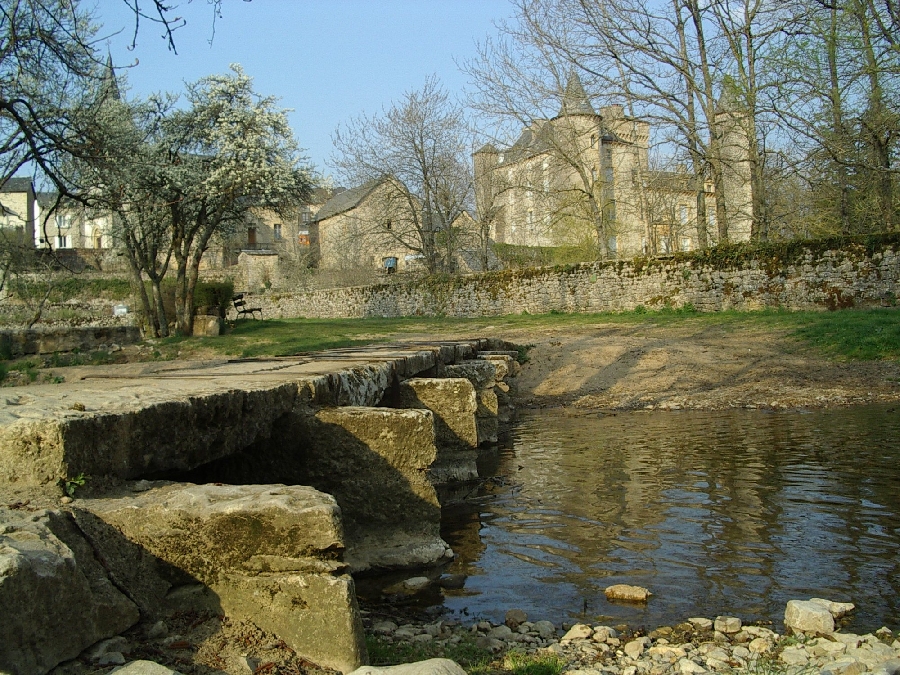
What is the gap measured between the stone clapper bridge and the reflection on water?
2.71ft

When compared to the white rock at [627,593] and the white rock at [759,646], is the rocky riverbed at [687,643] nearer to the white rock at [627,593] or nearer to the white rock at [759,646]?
the white rock at [759,646]

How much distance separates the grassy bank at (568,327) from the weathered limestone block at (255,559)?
8158 millimetres

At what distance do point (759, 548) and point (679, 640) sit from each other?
1491mm

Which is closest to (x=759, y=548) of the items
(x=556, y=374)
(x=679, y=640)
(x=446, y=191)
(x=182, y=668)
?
(x=679, y=640)

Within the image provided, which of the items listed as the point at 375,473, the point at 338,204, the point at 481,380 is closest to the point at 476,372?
the point at 481,380

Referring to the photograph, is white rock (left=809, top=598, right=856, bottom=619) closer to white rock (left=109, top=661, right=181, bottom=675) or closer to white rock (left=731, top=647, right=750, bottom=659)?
white rock (left=731, top=647, right=750, bottom=659)

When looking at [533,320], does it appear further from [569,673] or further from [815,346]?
[569,673]

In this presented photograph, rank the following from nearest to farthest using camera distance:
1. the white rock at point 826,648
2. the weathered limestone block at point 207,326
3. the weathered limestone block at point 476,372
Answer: the white rock at point 826,648, the weathered limestone block at point 476,372, the weathered limestone block at point 207,326

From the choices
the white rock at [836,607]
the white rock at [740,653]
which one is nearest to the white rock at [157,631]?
the white rock at [740,653]

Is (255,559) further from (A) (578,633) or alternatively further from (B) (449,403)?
(B) (449,403)

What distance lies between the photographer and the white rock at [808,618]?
3348mm

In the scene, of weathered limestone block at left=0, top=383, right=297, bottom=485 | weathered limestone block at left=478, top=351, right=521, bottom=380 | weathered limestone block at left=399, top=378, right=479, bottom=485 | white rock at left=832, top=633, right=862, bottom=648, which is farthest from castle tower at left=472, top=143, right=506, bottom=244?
white rock at left=832, top=633, right=862, bottom=648

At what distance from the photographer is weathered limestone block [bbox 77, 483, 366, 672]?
2412 mm

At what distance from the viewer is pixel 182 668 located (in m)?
2.19
